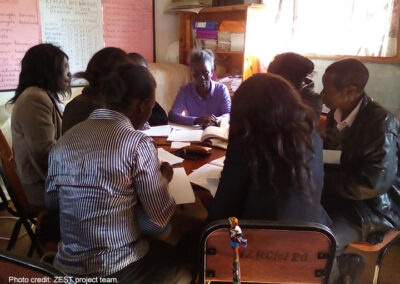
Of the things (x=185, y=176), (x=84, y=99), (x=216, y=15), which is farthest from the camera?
(x=216, y=15)

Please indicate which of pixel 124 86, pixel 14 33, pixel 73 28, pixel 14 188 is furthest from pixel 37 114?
pixel 73 28

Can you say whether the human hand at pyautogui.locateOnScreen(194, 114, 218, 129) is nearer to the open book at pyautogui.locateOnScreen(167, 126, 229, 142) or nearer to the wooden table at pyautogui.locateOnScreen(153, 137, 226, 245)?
the open book at pyautogui.locateOnScreen(167, 126, 229, 142)

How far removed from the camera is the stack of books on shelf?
10.7 feet

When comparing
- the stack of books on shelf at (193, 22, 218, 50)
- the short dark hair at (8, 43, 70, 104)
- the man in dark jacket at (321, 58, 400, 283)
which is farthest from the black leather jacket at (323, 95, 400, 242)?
the stack of books on shelf at (193, 22, 218, 50)

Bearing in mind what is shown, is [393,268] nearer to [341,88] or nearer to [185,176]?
[341,88]

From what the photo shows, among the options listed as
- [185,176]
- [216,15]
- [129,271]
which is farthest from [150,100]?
[216,15]

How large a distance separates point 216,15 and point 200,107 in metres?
1.30

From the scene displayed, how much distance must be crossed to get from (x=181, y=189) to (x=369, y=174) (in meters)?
0.72

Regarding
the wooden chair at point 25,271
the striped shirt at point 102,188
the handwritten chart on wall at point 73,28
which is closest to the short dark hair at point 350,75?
the striped shirt at point 102,188

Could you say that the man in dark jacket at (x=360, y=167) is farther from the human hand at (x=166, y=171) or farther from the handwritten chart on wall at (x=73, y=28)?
the handwritten chart on wall at (x=73, y=28)

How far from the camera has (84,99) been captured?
60.9 inches

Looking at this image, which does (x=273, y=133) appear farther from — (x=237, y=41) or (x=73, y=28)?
(x=73, y=28)

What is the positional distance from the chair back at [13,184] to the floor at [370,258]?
405 millimetres

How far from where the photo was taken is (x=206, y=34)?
3.32 metres
